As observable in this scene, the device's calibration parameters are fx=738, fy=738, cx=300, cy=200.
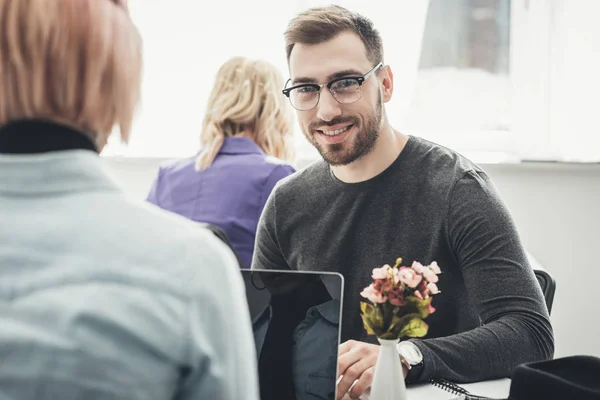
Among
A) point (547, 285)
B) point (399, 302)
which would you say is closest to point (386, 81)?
point (547, 285)

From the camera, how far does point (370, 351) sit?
1229 millimetres

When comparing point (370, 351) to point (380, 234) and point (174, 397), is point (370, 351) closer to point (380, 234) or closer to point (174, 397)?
point (380, 234)

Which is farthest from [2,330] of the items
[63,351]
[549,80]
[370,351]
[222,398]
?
[549,80]

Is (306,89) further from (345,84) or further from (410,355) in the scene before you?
(410,355)

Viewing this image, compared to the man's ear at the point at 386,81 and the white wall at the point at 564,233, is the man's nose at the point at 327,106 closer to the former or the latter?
the man's ear at the point at 386,81

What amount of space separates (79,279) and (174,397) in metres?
0.12

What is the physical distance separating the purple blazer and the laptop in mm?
1356

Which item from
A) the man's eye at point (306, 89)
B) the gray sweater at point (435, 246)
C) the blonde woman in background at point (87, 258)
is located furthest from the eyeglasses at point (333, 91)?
the blonde woman in background at point (87, 258)

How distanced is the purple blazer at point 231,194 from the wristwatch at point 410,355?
3.88 feet

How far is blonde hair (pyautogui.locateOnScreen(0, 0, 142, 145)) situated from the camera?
603 mm

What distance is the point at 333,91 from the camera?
68.7 inches

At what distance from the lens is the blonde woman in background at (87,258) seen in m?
0.55

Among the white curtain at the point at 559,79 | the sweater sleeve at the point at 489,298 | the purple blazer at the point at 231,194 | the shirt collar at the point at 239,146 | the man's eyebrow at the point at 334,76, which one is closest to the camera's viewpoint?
the sweater sleeve at the point at 489,298

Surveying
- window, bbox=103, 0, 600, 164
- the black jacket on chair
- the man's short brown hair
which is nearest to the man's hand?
the black jacket on chair
